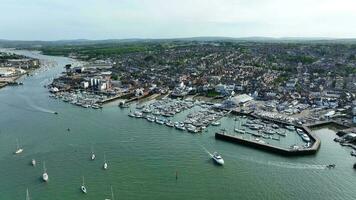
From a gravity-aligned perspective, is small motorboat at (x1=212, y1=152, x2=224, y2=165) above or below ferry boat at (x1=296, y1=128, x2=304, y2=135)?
below

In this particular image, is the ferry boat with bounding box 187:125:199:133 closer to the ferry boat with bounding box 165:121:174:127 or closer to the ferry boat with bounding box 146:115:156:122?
the ferry boat with bounding box 165:121:174:127

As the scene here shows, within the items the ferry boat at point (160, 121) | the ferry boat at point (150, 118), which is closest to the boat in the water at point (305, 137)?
the ferry boat at point (160, 121)

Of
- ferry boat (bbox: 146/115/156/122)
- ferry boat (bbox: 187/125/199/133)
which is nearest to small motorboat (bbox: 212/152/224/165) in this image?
ferry boat (bbox: 187/125/199/133)

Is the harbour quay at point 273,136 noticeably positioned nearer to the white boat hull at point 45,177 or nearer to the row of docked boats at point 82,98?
the white boat hull at point 45,177

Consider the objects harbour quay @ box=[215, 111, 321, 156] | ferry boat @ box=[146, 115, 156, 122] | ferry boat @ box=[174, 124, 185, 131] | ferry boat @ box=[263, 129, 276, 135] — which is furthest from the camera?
ferry boat @ box=[146, 115, 156, 122]

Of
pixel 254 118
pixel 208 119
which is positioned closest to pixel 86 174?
pixel 208 119

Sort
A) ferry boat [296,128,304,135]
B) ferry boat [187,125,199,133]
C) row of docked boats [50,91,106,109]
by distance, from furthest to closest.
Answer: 1. row of docked boats [50,91,106,109]
2. ferry boat [187,125,199,133]
3. ferry boat [296,128,304,135]

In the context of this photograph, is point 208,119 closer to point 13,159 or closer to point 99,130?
point 99,130

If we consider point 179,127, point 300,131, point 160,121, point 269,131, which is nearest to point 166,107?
point 160,121
